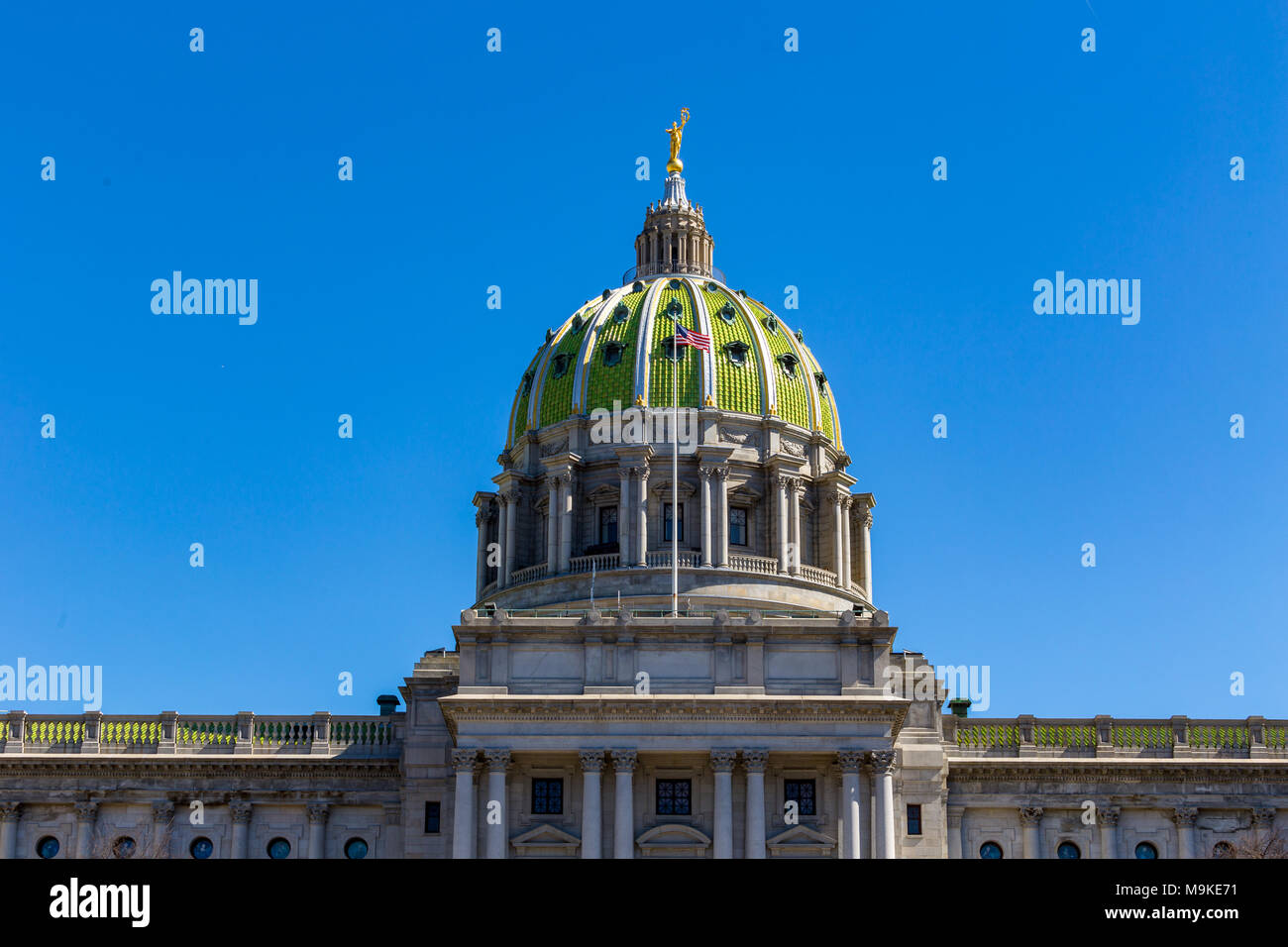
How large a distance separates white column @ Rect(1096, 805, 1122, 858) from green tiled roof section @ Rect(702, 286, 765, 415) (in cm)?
2677

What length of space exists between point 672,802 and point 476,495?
32.3 metres

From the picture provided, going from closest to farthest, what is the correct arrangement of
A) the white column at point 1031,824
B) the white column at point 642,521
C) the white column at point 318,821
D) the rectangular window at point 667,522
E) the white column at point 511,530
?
the white column at point 1031,824 → the white column at point 318,821 → the white column at point 642,521 → the rectangular window at point 667,522 → the white column at point 511,530

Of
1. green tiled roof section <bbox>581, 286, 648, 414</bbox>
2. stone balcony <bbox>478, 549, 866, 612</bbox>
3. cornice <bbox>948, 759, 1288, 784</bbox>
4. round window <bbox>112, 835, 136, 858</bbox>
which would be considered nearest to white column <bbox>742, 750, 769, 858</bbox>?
cornice <bbox>948, 759, 1288, 784</bbox>

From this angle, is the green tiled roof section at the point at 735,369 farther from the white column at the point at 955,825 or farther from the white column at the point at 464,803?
the white column at the point at 464,803

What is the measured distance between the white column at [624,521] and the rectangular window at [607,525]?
3.09 feet

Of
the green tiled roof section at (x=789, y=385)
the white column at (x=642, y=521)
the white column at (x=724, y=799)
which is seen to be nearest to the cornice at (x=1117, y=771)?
the white column at (x=724, y=799)

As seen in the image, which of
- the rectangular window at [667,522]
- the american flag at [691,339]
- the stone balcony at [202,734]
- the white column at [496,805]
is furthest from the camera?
the rectangular window at [667,522]

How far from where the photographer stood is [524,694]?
221 feet

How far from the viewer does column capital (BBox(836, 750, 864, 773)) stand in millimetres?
66625

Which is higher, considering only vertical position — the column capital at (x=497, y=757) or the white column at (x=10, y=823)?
the column capital at (x=497, y=757)

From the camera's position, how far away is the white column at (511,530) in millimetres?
91250

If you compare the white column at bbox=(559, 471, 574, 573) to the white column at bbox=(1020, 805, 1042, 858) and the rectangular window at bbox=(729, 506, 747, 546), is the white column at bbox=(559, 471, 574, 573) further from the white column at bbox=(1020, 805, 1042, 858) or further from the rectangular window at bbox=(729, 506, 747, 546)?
the white column at bbox=(1020, 805, 1042, 858)
